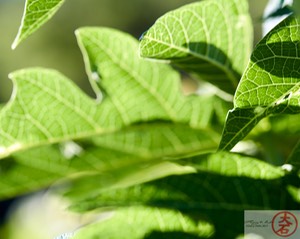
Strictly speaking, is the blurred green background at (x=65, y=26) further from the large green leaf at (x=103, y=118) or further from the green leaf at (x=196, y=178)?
the green leaf at (x=196, y=178)

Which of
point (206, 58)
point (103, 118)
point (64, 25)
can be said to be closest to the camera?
point (206, 58)

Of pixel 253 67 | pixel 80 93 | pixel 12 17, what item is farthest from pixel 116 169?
pixel 12 17

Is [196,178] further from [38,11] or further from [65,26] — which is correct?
[65,26]

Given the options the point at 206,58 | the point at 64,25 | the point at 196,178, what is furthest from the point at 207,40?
the point at 64,25

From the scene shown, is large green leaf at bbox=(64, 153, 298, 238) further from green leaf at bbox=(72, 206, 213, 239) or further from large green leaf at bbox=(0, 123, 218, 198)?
large green leaf at bbox=(0, 123, 218, 198)

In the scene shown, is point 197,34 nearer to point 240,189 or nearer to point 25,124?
point 240,189
